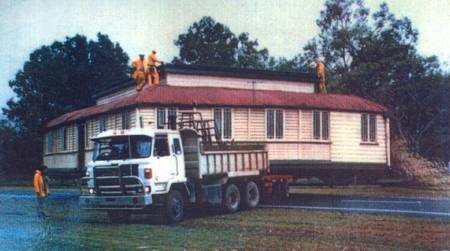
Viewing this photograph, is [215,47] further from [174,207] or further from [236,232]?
[236,232]

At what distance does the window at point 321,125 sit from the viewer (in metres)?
25.2

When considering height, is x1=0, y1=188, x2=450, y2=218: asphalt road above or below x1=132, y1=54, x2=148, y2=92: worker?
below

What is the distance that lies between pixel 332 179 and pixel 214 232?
14.4m

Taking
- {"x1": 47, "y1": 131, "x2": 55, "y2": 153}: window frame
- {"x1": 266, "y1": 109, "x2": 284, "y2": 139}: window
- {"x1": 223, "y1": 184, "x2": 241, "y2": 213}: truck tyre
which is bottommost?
{"x1": 223, "y1": 184, "x2": 241, "y2": 213}: truck tyre

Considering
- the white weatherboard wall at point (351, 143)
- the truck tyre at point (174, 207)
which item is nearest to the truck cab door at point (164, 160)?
the truck tyre at point (174, 207)

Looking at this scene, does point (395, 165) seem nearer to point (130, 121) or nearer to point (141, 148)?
point (130, 121)

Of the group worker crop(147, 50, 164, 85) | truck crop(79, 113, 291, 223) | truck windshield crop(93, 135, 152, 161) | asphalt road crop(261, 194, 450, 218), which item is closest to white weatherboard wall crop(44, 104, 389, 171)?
worker crop(147, 50, 164, 85)

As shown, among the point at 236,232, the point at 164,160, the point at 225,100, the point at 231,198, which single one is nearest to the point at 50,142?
the point at 225,100

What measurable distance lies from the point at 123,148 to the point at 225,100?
8.74 metres

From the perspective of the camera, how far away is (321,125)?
2538 cm

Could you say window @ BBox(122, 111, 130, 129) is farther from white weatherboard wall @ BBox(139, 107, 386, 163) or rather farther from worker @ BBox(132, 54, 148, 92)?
white weatherboard wall @ BBox(139, 107, 386, 163)

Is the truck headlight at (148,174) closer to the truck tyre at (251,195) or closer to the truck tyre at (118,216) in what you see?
the truck tyre at (118,216)

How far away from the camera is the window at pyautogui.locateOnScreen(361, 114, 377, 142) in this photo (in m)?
26.5

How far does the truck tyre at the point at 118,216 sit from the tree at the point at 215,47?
23.8m
